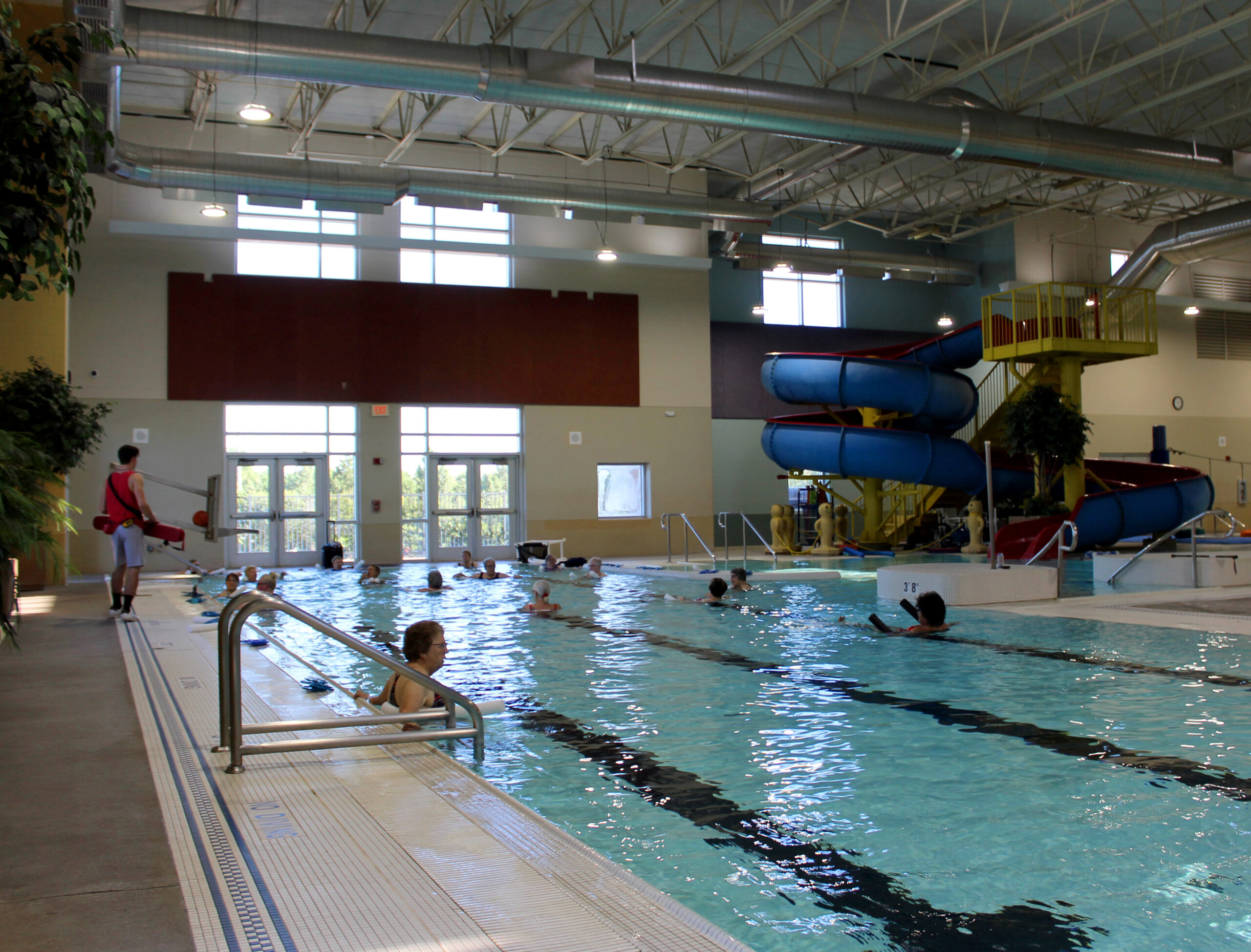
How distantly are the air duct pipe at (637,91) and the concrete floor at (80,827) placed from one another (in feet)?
25.5

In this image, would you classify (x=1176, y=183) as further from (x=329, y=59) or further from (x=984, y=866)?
(x=984, y=866)

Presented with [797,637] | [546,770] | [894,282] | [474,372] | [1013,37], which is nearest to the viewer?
[546,770]

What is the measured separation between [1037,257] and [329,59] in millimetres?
20417

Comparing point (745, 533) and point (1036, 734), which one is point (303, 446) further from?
point (1036, 734)

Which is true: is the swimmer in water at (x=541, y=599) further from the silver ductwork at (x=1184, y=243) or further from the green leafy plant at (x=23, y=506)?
Result: the silver ductwork at (x=1184, y=243)

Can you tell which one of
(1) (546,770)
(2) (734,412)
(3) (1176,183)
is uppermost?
(3) (1176,183)

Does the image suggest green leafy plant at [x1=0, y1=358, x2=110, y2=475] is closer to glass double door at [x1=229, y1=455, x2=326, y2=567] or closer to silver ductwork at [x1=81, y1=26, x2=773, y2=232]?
silver ductwork at [x1=81, y1=26, x2=773, y2=232]

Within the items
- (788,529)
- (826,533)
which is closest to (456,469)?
(788,529)

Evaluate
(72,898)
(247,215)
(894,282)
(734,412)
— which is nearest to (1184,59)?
(894,282)

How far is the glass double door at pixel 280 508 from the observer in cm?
1969

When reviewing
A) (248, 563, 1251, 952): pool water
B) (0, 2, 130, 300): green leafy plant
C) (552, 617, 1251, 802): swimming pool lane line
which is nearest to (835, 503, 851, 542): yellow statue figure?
(248, 563, 1251, 952): pool water

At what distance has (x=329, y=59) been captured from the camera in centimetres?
1121

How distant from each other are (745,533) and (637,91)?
878cm

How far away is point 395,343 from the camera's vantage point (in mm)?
20578
